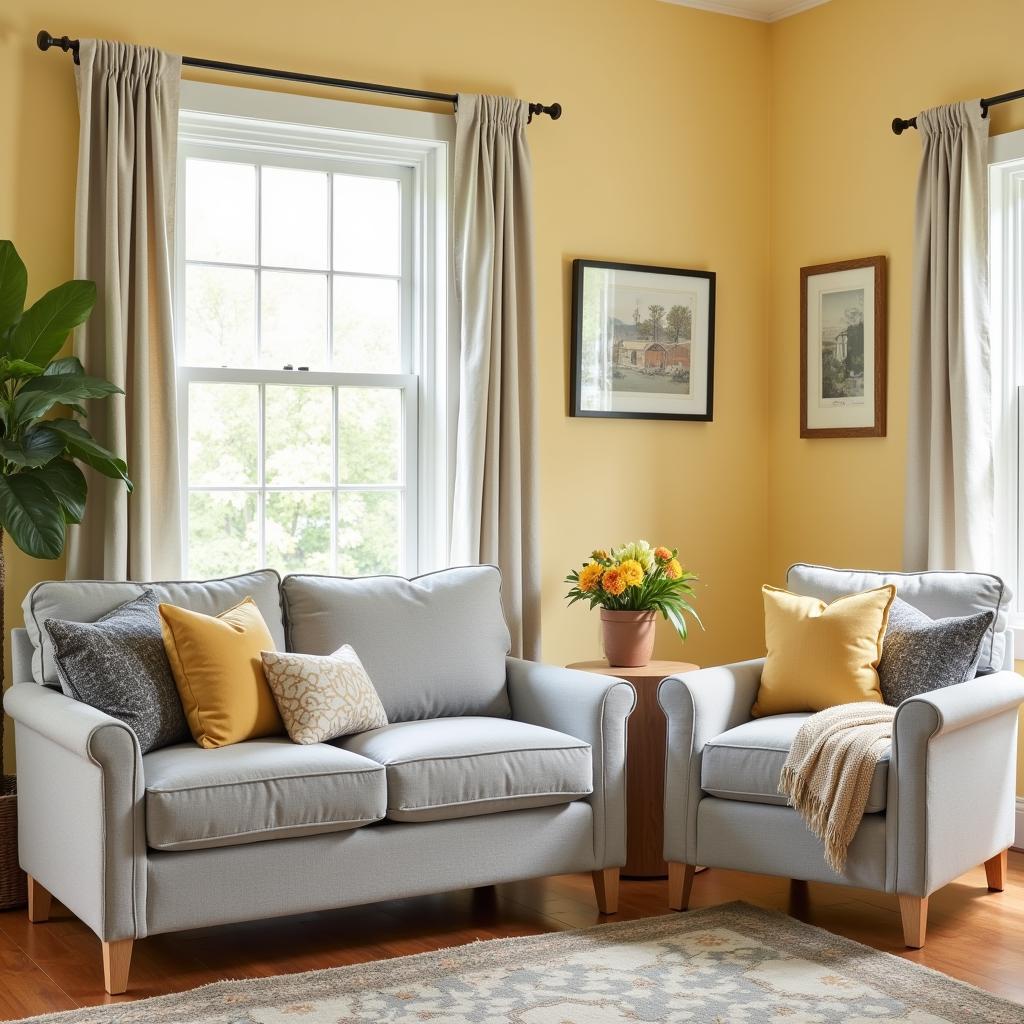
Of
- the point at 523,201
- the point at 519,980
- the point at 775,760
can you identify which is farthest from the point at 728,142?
the point at 519,980

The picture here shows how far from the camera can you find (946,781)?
11.3 ft

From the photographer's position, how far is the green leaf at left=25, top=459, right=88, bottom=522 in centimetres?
366

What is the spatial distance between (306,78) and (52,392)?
1.40 meters

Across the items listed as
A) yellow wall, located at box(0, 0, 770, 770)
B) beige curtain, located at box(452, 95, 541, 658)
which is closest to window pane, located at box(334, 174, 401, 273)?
beige curtain, located at box(452, 95, 541, 658)

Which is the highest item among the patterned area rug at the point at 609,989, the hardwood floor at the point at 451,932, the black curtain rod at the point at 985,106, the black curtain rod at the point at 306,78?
the black curtain rod at the point at 306,78

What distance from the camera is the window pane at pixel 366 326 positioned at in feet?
14.9

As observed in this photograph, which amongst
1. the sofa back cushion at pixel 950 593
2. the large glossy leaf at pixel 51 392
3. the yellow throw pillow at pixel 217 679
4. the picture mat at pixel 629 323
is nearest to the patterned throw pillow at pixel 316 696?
the yellow throw pillow at pixel 217 679

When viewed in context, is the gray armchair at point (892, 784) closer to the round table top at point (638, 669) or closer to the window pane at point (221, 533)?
the round table top at point (638, 669)

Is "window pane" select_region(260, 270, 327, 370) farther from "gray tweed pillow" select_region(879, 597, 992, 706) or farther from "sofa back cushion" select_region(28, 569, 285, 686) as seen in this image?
"gray tweed pillow" select_region(879, 597, 992, 706)

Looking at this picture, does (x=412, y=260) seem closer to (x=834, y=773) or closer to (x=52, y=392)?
(x=52, y=392)

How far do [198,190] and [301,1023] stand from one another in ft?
8.71

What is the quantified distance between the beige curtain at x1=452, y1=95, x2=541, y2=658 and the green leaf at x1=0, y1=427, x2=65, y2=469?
139 cm

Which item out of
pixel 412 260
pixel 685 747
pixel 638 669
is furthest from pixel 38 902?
pixel 412 260

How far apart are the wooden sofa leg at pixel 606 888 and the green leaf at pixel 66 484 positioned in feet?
5.74
